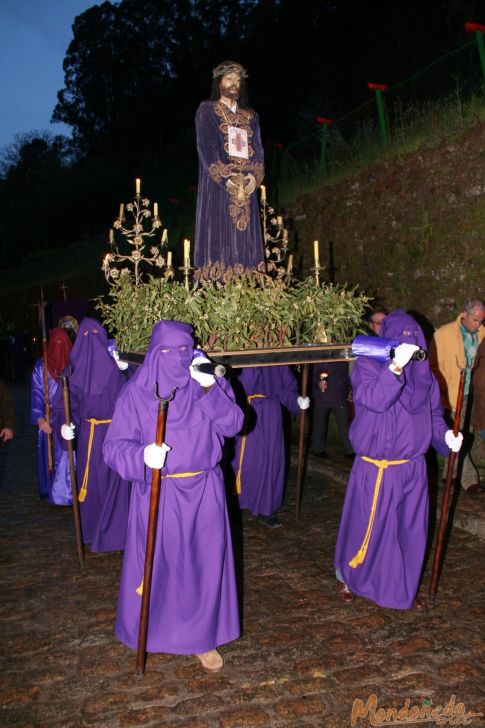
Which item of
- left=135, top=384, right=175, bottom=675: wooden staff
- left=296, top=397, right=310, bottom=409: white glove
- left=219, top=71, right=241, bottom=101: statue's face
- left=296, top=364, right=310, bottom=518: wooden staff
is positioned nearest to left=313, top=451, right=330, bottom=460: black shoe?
left=296, top=364, right=310, bottom=518: wooden staff

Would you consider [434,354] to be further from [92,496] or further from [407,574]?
[92,496]

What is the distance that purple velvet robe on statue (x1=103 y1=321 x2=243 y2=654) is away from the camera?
370cm

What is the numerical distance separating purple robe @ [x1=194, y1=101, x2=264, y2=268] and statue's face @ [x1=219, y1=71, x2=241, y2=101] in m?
0.11

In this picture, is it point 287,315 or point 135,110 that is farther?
point 135,110

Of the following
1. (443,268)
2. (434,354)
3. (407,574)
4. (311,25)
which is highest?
(311,25)

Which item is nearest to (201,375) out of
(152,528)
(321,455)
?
(152,528)

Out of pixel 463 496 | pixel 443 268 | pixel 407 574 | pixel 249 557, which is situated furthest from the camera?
pixel 443 268

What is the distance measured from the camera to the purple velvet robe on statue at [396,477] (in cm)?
431

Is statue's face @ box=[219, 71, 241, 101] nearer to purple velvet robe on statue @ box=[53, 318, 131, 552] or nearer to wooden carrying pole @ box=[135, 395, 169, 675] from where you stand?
purple velvet robe on statue @ box=[53, 318, 131, 552]

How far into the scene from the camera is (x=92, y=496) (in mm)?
5980

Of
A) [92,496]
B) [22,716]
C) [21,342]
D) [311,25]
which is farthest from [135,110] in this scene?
[22,716]

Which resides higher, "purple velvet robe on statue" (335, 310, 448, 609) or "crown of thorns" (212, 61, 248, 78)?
"crown of thorns" (212, 61, 248, 78)

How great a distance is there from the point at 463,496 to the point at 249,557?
2.48m

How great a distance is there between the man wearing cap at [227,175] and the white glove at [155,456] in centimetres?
259
